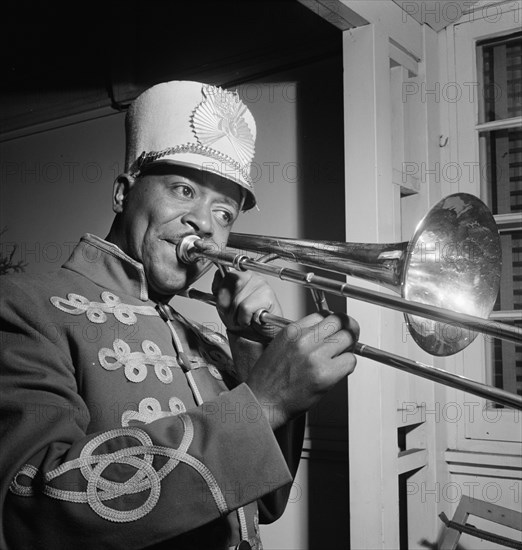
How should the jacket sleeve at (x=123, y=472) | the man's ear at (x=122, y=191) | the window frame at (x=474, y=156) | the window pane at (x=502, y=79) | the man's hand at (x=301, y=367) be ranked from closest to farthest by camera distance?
the jacket sleeve at (x=123, y=472) → the man's hand at (x=301, y=367) → the man's ear at (x=122, y=191) → the window frame at (x=474, y=156) → the window pane at (x=502, y=79)

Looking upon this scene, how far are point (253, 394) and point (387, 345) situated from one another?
1.01 meters

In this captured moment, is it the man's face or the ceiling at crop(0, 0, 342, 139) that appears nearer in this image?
the man's face

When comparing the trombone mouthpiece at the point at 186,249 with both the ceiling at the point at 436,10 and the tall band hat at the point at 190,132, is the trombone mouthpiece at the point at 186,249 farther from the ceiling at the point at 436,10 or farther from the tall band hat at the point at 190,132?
the ceiling at the point at 436,10

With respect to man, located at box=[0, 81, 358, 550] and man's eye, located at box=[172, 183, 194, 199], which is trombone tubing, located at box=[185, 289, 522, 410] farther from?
man's eye, located at box=[172, 183, 194, 199]

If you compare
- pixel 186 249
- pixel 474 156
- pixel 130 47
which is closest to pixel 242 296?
pixel 186 249

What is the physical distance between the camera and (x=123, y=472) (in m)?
1.00

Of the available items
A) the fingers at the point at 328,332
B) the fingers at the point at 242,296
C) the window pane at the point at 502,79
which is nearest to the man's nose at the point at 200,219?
the fingers at the point at 242,296

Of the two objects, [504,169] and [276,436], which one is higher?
[504,169]

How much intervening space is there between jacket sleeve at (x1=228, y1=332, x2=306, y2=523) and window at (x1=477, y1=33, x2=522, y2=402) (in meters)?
1.03

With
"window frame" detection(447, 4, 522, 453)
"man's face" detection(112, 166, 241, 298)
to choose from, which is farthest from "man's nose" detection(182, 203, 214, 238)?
"window frame" detection(447, 4, 522, 453)

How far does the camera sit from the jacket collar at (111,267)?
1.42 metres

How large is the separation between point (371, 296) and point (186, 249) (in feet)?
1.34

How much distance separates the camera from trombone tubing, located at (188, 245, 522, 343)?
3.47 feet

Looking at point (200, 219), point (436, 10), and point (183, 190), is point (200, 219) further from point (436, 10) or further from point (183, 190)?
point (436, 10)
